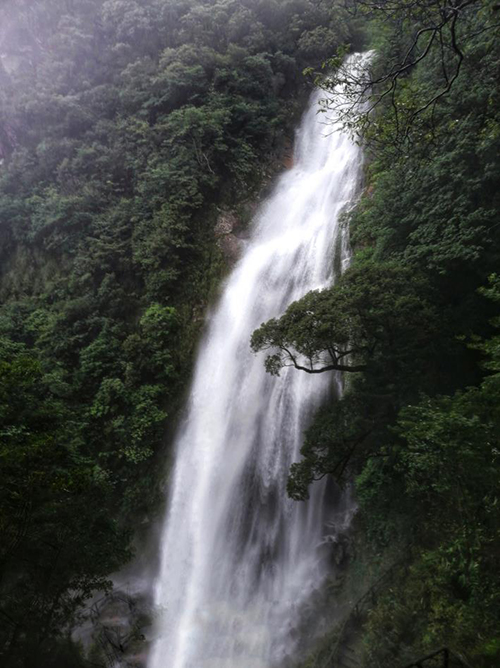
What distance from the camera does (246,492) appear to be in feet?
36.2

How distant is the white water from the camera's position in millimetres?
9484

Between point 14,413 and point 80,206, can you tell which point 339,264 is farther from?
point 80,206

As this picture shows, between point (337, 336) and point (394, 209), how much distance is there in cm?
400

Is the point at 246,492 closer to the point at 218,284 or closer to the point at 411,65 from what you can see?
the point at 218,284

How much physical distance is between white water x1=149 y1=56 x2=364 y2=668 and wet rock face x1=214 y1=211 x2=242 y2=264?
2.41 feet

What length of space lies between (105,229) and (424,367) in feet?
44.7

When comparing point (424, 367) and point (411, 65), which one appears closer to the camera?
point (411, 65)

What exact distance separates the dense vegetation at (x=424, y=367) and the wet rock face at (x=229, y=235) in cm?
741

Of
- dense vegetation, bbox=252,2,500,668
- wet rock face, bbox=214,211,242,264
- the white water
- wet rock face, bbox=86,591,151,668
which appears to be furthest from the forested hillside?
wet rock face, bbox=86,591,151,668

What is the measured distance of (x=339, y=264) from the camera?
12.3 metres

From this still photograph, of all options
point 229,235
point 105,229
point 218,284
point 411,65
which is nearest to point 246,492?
point 218,284

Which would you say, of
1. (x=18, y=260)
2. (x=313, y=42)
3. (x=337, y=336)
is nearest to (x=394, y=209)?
(x=337, y=336)

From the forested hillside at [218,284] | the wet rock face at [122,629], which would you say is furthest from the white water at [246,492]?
the forested hillside at [218,284]

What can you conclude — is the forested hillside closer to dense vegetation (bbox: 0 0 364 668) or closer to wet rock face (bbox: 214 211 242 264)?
dense vegetation (bbox: 0 0 364 668)
